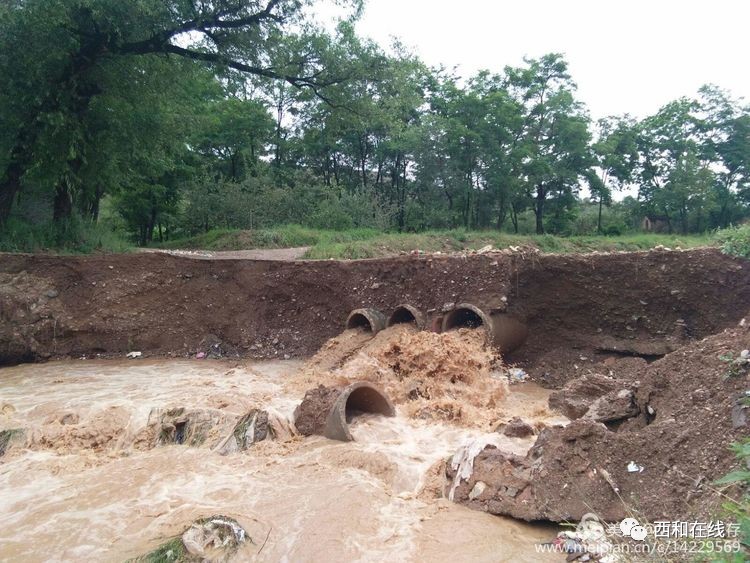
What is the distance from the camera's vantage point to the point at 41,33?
1044 cm

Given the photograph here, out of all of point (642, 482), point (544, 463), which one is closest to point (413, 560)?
point (544, 463)

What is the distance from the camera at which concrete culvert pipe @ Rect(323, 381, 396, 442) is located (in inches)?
239

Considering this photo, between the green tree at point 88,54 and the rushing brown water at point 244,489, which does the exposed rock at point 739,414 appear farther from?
the green tree at point 88,54

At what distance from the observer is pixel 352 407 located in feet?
22.8

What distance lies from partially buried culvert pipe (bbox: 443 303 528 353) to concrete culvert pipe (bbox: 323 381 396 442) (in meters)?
2.97

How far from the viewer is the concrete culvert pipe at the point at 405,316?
9.98 meters

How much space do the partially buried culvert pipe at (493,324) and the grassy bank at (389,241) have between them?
23.4 ft

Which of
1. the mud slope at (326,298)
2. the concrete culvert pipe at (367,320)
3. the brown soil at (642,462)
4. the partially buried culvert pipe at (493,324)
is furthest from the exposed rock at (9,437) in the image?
the partially buried culvert pipe at (493,324)

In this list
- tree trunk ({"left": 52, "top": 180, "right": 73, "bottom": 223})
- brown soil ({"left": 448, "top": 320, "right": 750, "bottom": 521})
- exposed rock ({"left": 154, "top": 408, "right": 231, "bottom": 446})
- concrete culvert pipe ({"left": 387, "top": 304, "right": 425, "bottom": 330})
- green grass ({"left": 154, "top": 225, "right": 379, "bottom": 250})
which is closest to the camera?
brown soil ({"left": 448, "top": 320, "right": 750, "bottom": 521})

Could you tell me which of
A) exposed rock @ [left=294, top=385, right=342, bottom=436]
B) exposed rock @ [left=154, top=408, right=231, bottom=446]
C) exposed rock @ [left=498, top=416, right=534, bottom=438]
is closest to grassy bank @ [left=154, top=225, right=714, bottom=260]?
exposed rock @ [left=154, top=408, right=231, bottom=446]

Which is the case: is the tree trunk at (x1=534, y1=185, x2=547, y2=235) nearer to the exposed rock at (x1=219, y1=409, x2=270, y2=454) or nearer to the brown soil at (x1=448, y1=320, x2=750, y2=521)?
the brown soil at (x1=448, y1=320, x2=750, y2=521)

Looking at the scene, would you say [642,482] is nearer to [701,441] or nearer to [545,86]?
[701,441]

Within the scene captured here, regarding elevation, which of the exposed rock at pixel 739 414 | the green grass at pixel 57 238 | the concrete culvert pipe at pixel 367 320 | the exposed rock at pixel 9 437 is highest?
the green grass at pixel 57 238

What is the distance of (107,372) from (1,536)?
6.14m
